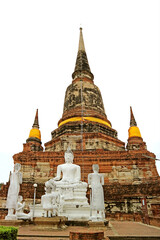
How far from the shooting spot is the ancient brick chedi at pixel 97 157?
14891 mm

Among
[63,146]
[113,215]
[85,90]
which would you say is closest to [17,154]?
[63,146]

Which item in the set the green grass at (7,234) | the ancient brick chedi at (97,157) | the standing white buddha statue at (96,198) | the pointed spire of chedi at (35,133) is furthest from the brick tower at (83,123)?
the green grass at (7,234)

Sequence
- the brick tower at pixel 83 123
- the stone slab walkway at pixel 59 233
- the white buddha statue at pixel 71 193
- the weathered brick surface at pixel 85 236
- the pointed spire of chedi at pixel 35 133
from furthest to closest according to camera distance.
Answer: the pointed spire of chedi at pixel 35 133
the brick tower at pixel 83 123
the white buddha statue at pixel 71 193
the stone slab walkway at pixel 59 233
the weathered brick surface at pixel 85 236

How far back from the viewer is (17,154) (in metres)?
18.5

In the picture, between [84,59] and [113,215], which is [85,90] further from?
[113,215]

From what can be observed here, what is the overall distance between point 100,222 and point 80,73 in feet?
83.0

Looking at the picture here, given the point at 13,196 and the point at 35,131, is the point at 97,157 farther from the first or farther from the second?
the point at 13,196

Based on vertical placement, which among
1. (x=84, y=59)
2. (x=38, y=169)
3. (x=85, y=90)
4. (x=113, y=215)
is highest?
(x=84, y=59)

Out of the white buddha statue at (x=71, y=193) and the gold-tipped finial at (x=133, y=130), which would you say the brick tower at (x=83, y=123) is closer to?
the gold-tipped finial at (x=133, y=130)

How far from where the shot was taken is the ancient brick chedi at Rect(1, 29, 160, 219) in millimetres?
14891

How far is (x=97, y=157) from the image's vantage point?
1811cm

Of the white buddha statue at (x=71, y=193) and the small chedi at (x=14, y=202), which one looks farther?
the white buddha statue at (x=71, y=193)

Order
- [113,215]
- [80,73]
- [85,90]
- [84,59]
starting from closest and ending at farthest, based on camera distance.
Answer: [113,215] < [85,90] < [80,73] < [84,59]

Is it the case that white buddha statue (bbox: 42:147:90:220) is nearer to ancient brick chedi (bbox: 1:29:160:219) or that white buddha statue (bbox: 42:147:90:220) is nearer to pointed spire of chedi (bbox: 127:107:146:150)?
ancient brick chedi (bbox: 1:29:160:219)
